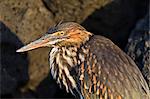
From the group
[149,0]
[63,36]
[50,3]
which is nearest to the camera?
[63,36]

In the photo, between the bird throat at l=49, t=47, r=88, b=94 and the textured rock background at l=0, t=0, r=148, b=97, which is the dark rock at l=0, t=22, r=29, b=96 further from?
the bird throat at l=49, t=47, r=88, b=94

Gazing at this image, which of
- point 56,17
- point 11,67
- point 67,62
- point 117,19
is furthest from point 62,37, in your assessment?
point 117,19

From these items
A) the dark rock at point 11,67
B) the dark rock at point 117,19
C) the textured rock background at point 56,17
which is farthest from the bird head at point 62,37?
the dark rock at point 117,19

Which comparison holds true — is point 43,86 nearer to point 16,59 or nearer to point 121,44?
point 16,59

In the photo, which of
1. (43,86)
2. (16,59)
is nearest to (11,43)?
(16,59)

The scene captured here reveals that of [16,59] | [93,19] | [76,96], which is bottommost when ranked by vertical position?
[76,96]

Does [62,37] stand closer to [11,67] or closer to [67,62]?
[67,62]
